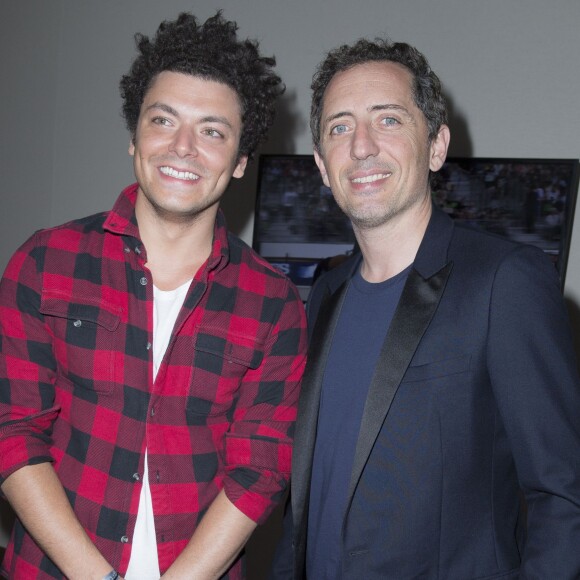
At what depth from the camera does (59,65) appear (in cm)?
324

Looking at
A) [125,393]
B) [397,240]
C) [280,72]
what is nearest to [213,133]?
[397,240]

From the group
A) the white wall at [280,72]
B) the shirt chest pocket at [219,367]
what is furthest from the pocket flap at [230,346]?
the white wall at [280,72]

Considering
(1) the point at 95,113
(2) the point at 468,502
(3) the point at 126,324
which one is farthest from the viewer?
(1) the point at 95,113

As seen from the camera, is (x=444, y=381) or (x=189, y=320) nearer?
(x=444, y=381)

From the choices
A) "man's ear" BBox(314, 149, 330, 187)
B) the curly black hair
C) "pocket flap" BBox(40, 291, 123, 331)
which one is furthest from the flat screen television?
"pocket flap" BBox(40, 291, 123, 331)

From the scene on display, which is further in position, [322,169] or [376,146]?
[322,169]

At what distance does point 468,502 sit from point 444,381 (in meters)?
0.24

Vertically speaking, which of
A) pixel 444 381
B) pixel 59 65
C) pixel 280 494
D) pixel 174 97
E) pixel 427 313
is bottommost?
pixel 280 494

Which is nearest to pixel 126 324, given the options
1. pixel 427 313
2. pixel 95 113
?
pixel 427 313

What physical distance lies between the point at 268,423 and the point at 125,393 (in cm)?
34

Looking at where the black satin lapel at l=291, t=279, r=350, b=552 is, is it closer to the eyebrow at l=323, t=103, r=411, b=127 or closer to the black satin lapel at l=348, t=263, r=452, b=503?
the black satin lapel at l=348, t=263, r=452, b=503

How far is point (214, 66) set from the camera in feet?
5.60

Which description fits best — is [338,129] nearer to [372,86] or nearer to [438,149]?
[372,86]

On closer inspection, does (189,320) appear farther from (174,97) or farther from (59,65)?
(59,65)
